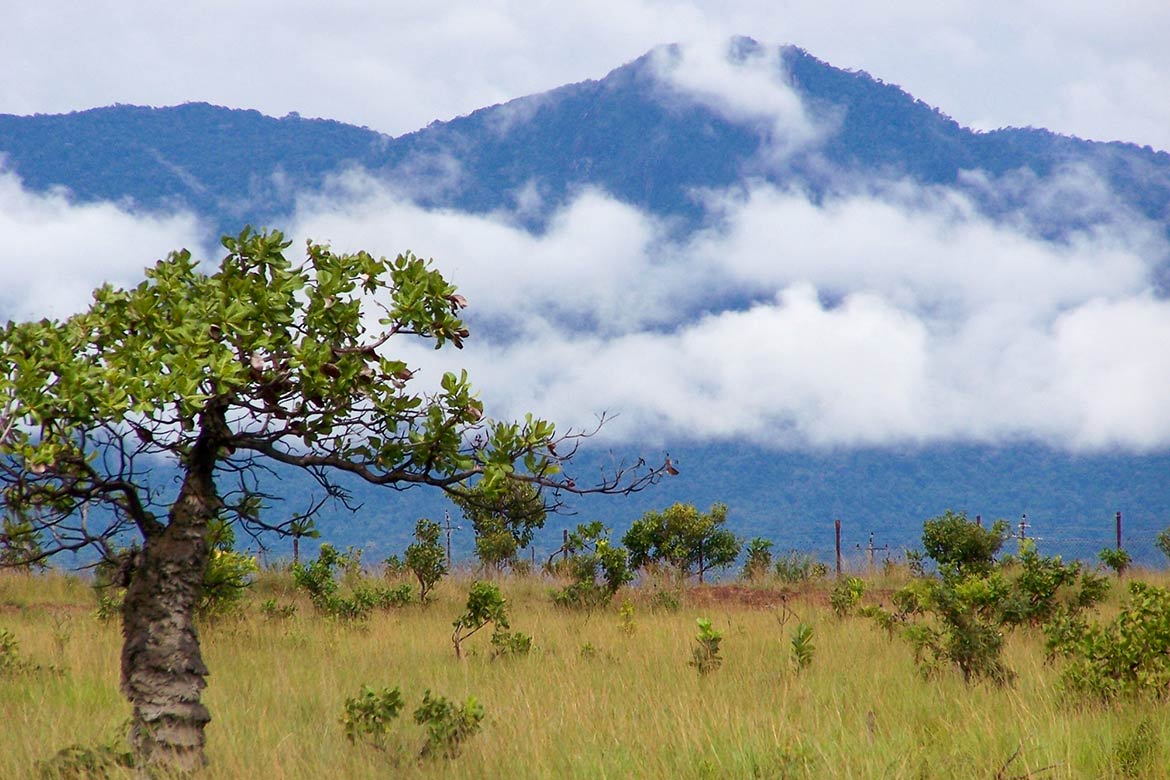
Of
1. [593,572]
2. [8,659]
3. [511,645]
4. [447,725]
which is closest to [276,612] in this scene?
[8,659]

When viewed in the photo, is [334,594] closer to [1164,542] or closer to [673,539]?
[673,539]

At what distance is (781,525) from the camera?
634 feet

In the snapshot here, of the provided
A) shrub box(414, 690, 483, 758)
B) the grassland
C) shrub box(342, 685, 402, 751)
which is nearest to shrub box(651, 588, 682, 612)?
the grassland

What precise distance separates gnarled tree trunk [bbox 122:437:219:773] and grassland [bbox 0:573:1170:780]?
356 millimetres

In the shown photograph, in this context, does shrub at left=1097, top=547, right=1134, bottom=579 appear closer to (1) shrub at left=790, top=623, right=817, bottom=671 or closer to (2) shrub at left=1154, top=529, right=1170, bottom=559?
(2) shrub at left=1154, top=529, right=1170, bottom=559

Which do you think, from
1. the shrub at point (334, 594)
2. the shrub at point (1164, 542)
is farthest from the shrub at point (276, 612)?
the shrub at point (1164, 542)

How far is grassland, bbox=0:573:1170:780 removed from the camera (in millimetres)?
6164

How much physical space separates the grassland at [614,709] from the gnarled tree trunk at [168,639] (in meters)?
0.36

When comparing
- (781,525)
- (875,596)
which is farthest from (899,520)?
(875,596)

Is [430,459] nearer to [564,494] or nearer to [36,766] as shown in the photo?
[564,494]

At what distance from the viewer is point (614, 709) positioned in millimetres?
8031

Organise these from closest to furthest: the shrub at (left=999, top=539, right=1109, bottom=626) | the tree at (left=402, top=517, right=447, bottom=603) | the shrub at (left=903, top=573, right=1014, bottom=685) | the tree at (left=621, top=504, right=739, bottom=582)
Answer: the shrub at (left=903, top=573, right=1014, bottom=685) → the shrub at (left=999, top=539, right=1109, bottom=626) → the tree at (left=402, top=517, right=447, bottom=603) → the tree at (left=621, top=504, right=739, bottom=582)

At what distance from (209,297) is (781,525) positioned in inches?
7609

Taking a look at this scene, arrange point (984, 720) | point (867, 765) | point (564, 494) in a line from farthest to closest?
1. point (984, 720)
2. point (564, 494)
3. point (867, 765)
